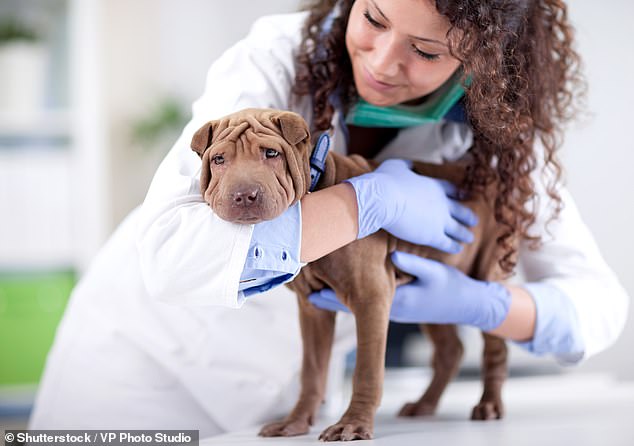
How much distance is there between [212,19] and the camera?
299 centimetres

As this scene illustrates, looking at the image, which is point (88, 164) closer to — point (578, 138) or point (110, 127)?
point (110, 127)

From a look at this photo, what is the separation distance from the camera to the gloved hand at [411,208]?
96 centimetres

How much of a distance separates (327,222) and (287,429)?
0.31m

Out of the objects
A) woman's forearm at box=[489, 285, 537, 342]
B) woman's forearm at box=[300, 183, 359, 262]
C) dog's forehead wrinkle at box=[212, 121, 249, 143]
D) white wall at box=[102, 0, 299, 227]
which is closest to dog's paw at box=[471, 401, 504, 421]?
woman's forearm at box=[489, 285, 537, 342]

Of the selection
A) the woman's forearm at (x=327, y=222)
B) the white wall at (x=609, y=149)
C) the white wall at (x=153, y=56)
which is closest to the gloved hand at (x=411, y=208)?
the woman's forearm at (x=327, y=222)

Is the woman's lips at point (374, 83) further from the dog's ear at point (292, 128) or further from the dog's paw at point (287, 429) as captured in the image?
the dog's paw at point (287, 429)

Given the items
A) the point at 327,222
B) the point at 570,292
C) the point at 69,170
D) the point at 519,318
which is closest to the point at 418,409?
the point at 519,318

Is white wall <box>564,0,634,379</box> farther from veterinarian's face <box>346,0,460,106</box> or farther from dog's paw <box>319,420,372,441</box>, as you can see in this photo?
dog's paw <box>319,420,372,441</box>

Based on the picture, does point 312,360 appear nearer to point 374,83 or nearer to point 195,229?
point 195,229

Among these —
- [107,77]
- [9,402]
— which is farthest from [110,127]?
[9,402]

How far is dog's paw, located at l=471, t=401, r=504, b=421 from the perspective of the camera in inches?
46.4

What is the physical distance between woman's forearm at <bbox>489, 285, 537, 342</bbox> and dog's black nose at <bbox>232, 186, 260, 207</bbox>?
23.6 inches

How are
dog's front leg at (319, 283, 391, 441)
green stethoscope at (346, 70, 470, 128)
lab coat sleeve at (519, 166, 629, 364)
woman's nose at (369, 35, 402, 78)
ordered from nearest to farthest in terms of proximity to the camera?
dog's front leg at (319, 283, 391, 441), woman's nose at (369, 35, 402, 78), green stethoscope at (346, 70, 470, 128), lab coat sleeve at (519, 166, 629, 364)

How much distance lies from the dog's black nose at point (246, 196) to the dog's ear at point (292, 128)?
98 millimetres
